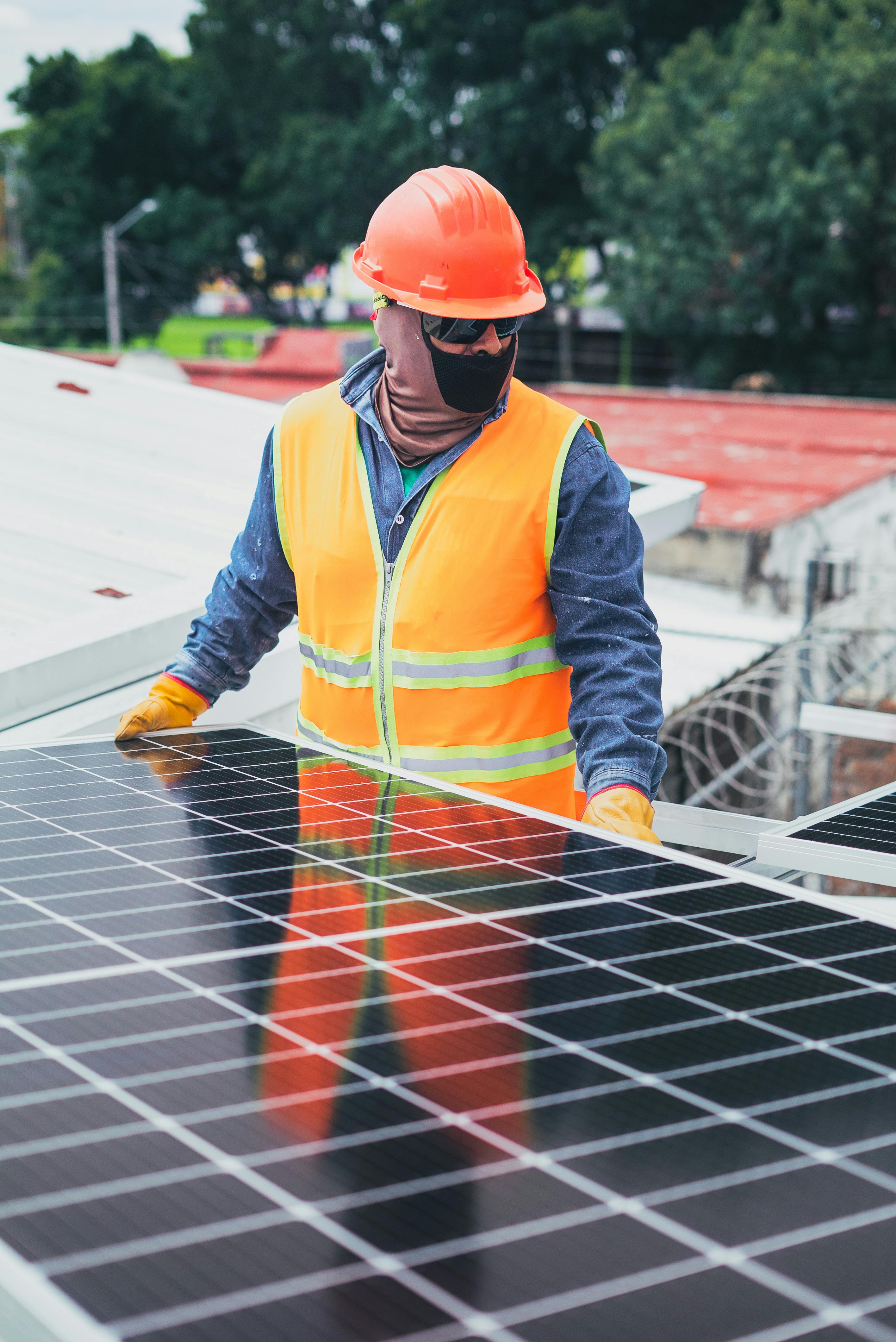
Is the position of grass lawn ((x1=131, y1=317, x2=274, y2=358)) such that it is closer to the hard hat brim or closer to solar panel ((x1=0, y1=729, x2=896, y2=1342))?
the hard hat brim

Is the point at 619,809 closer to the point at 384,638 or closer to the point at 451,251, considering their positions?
the point at 384,638

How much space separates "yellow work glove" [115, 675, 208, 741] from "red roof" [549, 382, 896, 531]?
1193 cm

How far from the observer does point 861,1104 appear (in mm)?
1730

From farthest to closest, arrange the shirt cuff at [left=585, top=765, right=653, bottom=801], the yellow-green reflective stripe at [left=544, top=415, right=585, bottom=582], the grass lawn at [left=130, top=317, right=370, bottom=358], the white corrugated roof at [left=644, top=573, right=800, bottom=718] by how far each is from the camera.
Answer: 1. the grass lawn at [left=130, top=317, right=370, bottom=358]
2. the white corrugated roof at [left=644, top=573, right=800, bottom=718]
3. the yellow-green reflective stripe at [left=544, top=415, right=585, bottom=582]
4. the shirt cuff at [left=585, top=765, right=653, bottom=801]

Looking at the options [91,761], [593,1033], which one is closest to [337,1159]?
[593,1033]

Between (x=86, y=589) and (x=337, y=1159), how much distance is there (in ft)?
15.4

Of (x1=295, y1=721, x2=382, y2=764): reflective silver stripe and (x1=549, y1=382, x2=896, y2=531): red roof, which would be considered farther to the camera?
(x1=549, y1=382, x2=896, y2=531): red roof

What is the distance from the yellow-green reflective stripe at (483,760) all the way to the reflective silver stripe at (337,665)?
0.28 meters

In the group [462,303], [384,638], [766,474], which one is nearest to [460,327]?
[462,303]

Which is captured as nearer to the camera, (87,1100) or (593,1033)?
(87,1100)

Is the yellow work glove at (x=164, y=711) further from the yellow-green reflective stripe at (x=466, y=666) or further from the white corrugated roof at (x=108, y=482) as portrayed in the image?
the white corrugated roof at (x=108, y=482)

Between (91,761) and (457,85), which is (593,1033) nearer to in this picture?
(91,761)

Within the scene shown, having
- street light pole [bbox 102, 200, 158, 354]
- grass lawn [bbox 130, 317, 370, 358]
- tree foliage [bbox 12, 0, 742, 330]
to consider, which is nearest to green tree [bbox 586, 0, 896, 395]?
tree foliage [bbox 12, 0, 742, 330]

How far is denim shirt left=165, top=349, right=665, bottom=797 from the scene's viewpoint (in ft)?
11.8
